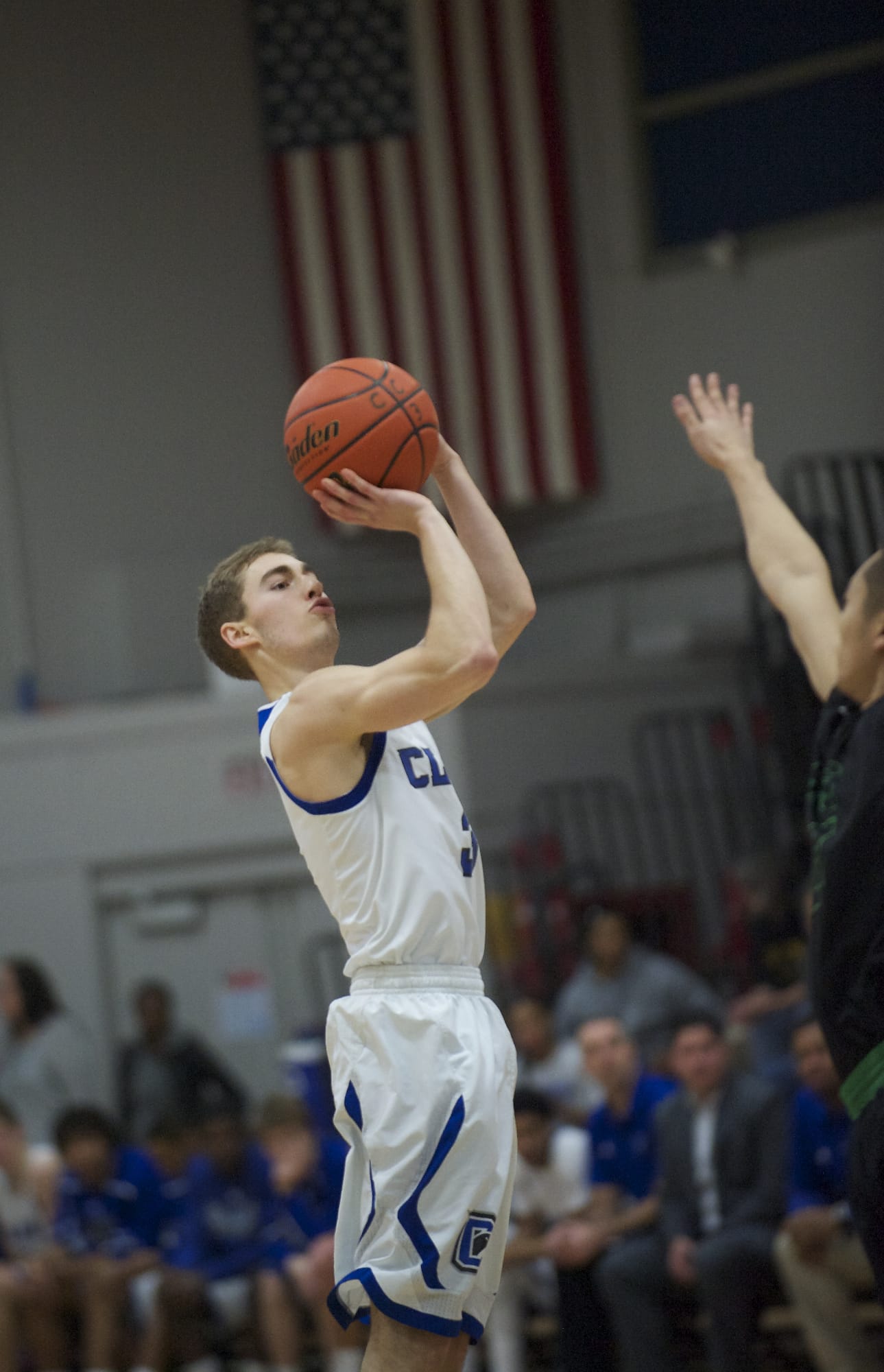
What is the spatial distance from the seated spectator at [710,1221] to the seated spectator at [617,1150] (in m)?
0.09

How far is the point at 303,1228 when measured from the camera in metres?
7.62

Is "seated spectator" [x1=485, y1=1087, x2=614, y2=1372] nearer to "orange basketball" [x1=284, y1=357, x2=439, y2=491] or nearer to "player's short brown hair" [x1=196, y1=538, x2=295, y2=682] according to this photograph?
"player's short brown hair" [x1=196, y1=538, x2=295, y2=682]

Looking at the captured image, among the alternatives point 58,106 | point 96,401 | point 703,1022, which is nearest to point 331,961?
point 703,1022

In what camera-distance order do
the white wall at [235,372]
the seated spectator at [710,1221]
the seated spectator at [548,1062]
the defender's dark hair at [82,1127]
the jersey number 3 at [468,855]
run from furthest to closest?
the white wall at [235,372]
the defender's dark hair at [82,1127]
the seated spectator at [548,1062]
the seated spectator at [710,1221]
the jersey number 3 at [468,855]

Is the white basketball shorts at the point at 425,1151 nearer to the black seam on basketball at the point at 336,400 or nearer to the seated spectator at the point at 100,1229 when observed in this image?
the black seam on basketball at the point at 336,400

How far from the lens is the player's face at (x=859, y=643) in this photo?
3654mm

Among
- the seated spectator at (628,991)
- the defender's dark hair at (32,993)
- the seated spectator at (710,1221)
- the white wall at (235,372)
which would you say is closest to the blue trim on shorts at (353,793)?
the seated spectator at (710,1221)

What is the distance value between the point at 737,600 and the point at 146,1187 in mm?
6509

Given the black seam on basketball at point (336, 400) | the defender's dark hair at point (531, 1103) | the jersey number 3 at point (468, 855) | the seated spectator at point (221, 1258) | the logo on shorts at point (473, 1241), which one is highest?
the black seam on basketball at point (336, 400)

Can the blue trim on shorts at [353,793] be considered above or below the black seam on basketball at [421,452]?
below

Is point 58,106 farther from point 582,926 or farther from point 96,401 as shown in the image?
point 582,926

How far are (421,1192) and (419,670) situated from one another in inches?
38.1

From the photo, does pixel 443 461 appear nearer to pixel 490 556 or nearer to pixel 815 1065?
pixel 490 556

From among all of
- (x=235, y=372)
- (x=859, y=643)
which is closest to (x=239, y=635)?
(x=859, y=643)
